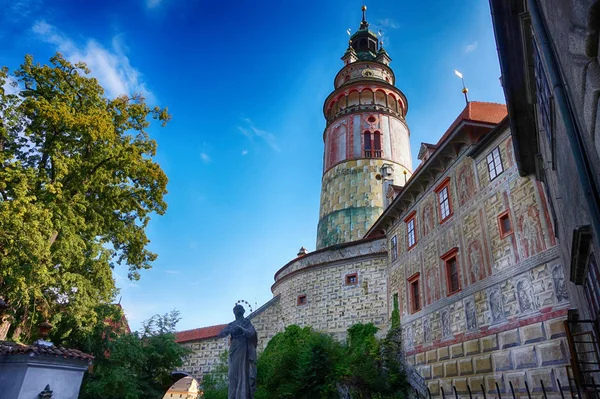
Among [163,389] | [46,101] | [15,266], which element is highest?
[46,101]

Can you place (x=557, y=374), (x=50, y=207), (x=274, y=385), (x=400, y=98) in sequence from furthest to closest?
(x=400, y=98) < (x=274, y=385) < (x=50, y=207) < (x=557, y=374)

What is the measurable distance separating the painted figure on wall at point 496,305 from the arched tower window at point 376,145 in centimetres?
1651

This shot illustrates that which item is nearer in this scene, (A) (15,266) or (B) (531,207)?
(B) (531,207)

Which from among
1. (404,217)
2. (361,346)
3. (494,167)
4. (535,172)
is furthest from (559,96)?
(361,346)

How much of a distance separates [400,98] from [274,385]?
2121 centimetres

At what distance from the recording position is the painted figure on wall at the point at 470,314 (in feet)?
32.5

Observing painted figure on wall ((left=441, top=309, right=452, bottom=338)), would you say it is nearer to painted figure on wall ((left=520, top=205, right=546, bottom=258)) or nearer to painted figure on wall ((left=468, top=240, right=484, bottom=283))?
painted figure on wall ((left=468, top=240, right=484, bottom=283))

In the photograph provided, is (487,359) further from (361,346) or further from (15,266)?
(15,266)

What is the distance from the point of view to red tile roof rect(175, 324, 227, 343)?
21970 mm

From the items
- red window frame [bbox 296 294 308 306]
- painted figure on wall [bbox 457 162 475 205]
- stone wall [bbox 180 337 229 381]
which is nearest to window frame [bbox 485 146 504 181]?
painted figure on wall [bbox 457 162 475 205]

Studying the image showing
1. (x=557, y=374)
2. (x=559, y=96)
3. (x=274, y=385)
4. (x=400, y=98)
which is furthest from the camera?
(x=400, y=98)

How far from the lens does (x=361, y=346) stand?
14820 millimetres

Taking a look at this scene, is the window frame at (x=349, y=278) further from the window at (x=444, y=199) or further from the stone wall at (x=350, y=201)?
the window at (x=444, y=199)

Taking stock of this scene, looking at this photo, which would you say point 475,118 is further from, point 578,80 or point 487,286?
point 578,80
